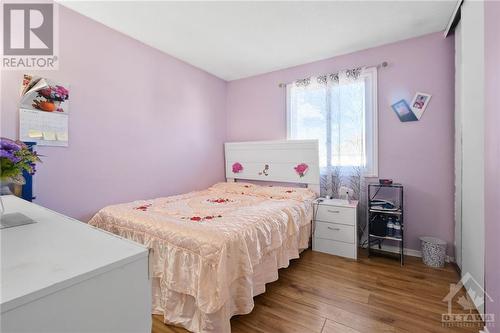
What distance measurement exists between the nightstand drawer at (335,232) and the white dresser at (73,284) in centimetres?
249

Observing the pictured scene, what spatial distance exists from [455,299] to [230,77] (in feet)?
13.3

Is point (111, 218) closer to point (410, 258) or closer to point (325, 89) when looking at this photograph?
point (325, 89)

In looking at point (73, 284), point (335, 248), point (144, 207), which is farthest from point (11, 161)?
point (335, 248)

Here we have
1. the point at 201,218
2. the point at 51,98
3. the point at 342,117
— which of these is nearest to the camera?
the point at 201,218

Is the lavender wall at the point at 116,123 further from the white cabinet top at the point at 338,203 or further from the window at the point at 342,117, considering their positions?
the white cabinet top at the point at 338,203

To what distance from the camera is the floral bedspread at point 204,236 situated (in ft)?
4.85

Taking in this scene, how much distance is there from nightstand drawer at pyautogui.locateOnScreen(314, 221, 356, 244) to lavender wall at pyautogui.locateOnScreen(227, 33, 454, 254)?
752 millimetres

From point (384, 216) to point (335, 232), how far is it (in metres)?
0.60

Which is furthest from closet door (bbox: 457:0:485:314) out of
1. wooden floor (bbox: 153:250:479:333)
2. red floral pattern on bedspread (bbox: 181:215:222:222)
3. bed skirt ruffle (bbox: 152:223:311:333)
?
red floral pattern on bedspread (bbox: 181:215:222:222)

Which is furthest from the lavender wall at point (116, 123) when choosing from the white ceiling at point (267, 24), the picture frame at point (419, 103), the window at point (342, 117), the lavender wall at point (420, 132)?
the picture frame at point (419, 103)

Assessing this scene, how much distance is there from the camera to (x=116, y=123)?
2.61m

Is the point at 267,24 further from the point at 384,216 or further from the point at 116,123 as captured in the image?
the point at 384,216

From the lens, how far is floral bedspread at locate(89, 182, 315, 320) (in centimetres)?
148

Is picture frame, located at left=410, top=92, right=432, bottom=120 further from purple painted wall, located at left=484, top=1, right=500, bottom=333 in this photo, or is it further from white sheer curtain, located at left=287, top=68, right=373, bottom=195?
purple painted wall, located at left=484, top=1, right=500, bottom=333
